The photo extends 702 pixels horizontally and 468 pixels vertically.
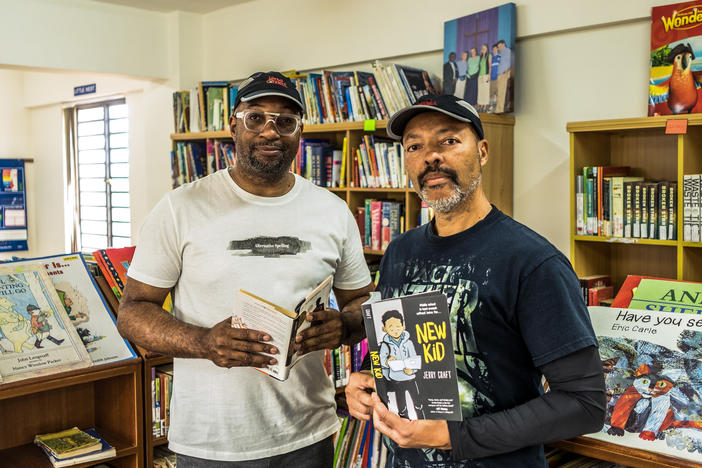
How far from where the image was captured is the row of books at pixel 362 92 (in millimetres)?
3701

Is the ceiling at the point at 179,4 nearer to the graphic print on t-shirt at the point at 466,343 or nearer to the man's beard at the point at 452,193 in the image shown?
the man's beard at the point at 452,193

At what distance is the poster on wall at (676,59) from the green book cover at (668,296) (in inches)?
36.2

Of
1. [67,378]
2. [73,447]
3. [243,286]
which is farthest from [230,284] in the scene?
[73,447]

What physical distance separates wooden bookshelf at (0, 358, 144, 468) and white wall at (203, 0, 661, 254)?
2.20 meters

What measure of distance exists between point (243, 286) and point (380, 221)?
6.82 feet

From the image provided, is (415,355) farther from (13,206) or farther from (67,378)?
(13,206)

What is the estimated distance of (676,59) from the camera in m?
2.94

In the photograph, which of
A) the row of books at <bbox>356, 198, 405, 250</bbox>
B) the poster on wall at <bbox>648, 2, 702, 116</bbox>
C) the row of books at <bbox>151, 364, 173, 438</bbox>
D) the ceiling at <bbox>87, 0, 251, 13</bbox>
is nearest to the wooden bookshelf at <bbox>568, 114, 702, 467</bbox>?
the poster on wall at <bbox>648, 2, 702, 116</bbox>

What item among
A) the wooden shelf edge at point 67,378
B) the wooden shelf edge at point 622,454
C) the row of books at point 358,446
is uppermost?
the wooden shelf edge at point 67,378

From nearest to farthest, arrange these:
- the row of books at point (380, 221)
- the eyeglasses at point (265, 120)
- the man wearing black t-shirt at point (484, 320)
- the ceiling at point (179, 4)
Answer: the man wearing black t-shirt at point (484, 320) < the eyeglasses at point (265, 120) < the row of books at point (380, 221) < the ceiling at point (179, 4)

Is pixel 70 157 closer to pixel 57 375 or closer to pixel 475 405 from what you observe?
pixel 57 375

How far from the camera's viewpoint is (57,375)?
2250mm

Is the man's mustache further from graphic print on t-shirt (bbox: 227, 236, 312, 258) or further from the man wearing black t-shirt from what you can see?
graphic print on t-shirt (bbox: 227, 236, 312, 258)

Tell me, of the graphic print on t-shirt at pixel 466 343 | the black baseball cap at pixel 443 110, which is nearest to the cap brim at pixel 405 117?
the black baseball cap at pixel 443 110
